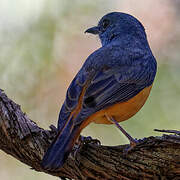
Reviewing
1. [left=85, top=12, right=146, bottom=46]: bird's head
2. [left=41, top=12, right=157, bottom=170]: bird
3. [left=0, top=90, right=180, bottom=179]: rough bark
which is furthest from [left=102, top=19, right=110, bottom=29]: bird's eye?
[left=0, top=90, right=180, bottom=179]: rough bark

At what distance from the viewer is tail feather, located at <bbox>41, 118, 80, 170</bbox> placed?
4098 mm

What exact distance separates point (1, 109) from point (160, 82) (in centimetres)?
334

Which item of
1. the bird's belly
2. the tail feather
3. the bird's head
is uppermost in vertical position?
the bird's head

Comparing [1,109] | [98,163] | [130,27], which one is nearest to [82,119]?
[98,163]

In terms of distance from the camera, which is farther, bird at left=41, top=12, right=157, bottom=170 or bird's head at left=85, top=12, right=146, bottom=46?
bird's head at left=85, top=12, right=146, bottom=46

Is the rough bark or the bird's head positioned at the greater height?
the bird's head

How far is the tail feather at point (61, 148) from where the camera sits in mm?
4098

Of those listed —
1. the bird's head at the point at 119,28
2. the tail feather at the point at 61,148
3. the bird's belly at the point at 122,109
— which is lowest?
the tail feather at the point at 61,148

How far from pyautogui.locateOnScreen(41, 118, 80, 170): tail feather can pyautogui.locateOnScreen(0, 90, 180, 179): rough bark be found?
314 millimetres

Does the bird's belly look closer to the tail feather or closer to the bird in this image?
the bird

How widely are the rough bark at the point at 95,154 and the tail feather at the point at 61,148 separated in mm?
314

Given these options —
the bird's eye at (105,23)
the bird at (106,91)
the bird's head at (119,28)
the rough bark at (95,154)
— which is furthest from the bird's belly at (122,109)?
the bird's eye at (105,23)

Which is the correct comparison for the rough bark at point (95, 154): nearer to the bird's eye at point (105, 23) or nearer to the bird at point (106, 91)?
the bird at point (106, 91)

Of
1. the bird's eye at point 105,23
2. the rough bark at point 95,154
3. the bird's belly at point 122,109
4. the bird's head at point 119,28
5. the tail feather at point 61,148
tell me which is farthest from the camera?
the bird's eye at point 105,23
